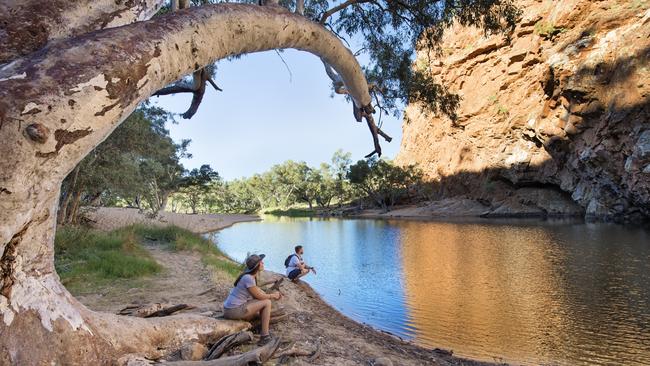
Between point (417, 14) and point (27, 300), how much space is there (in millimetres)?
5810

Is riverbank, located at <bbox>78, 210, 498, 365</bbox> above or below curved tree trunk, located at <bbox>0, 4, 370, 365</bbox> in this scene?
below

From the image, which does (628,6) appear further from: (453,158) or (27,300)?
(27,300)

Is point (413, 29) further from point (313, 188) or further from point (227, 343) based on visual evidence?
point (313, 188)

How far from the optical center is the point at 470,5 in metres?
6.14

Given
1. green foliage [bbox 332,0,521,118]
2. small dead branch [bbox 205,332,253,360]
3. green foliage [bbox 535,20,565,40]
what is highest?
green foliage [bbox 535,20,565,40]

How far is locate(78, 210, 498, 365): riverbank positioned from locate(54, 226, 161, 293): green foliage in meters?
0.31

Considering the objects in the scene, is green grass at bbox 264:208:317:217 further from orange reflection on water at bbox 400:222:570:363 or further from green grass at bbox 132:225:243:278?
green grass at bbox 132:225:243:278

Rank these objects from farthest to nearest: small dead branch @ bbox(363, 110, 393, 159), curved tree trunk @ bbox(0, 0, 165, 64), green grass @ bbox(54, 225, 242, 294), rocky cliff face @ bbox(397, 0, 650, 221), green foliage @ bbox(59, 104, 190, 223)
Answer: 1. rocky cliff face @ bbox(397, 0, 650, 221)
2. green foliage @ bbox(59, 104, 190, 223)
3. green grass @ bbox(54, 225, 242, 294)
4. small dead branch @ bbox(363, 110, 393, 159)
5. curved tree trunk @ bbox(0, 0, 165, 64)

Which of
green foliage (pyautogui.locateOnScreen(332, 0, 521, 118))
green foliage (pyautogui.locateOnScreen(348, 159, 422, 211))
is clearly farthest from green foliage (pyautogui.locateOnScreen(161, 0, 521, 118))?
green foliage (pyautogui.locateOnScreen(348, 159, 422, 211))

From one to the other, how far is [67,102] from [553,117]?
38.8 metres

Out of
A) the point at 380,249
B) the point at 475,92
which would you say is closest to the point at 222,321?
the point at 380,249

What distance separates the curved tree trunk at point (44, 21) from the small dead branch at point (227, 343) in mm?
2275

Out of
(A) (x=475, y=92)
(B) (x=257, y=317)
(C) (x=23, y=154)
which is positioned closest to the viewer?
(C) (x=23, y=154)

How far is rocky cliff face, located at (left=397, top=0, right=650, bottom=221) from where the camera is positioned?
26375 millimetres
